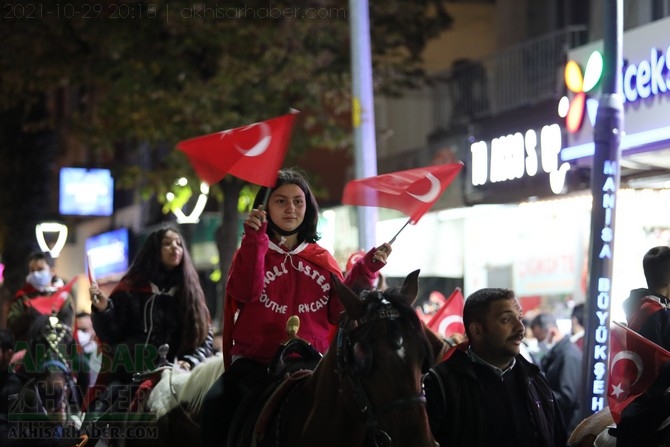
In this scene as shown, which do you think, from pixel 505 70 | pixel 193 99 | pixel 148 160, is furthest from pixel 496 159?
pixel 148 160

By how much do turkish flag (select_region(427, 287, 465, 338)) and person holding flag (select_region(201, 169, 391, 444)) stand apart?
3.77 meters

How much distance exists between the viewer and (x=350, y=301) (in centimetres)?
554

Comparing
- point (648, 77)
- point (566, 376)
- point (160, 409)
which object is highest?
point (648, 77)

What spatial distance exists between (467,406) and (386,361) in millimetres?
1286

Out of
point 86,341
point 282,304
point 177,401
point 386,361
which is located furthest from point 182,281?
point 86,341

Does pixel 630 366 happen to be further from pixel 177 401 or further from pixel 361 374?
pixel 177 401

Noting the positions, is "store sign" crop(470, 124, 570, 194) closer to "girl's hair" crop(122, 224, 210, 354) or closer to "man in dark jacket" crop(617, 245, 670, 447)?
"girl's hair" crop(122, 224, 210, 354)

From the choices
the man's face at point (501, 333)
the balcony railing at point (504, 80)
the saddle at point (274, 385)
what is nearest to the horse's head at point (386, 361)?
the saddle at point (274, 385)

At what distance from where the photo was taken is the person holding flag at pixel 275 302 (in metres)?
6.69

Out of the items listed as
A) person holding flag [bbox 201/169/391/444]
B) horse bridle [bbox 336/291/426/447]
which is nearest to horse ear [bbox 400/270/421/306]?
horse bridle [bbox 336/291/426/447]

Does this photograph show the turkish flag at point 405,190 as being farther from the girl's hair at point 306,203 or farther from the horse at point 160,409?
the horse at point 160,409

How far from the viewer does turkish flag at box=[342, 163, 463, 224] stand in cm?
730

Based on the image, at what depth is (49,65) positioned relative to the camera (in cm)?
2356

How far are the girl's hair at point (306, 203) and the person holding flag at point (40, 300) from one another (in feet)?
21.5
